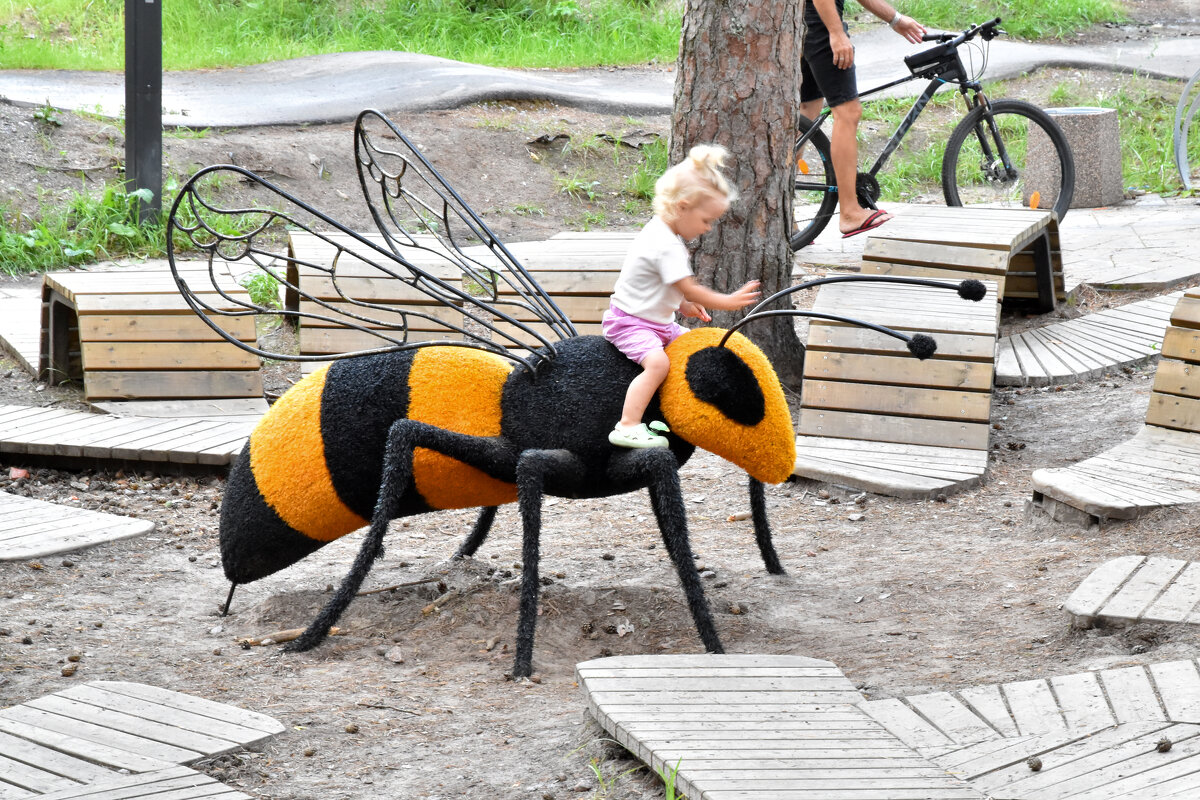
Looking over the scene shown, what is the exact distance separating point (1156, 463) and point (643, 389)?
2409 mm

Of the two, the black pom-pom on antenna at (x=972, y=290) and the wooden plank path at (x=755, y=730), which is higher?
the black pom-pom on antenna at (x=972, y=290)

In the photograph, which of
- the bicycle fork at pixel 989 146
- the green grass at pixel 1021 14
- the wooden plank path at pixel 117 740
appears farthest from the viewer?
the green grass at pixel 1021 14

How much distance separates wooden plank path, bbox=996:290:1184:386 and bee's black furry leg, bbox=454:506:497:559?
333 centimetres

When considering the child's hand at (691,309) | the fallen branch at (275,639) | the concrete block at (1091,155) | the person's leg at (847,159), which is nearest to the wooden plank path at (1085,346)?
the person's leg at (847,159)

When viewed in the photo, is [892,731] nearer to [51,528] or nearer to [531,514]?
[531,514]

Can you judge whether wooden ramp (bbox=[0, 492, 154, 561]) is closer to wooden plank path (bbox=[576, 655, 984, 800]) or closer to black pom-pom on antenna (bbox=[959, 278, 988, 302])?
wooden plank path (bbox=[576, 655, 984, 800])

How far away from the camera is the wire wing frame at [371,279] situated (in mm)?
3691

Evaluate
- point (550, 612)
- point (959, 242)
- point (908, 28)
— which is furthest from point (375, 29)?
point (550, 612)

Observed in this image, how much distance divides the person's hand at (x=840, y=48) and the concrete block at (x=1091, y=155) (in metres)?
3.15

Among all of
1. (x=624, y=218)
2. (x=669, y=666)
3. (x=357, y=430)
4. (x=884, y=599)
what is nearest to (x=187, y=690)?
(x=357, y=430)

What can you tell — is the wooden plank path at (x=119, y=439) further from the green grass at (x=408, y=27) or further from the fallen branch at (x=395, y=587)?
the green grass at (x=408, y=27)

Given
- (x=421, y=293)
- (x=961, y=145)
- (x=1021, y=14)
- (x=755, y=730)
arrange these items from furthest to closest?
(x=1021, y=14) → (x=961, y=145) → (x=421, y=293) → (x=755, y=730)

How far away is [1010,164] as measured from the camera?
29.8 ft

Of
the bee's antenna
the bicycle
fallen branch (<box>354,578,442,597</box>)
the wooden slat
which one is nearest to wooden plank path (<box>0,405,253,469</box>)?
the bee's antenna
